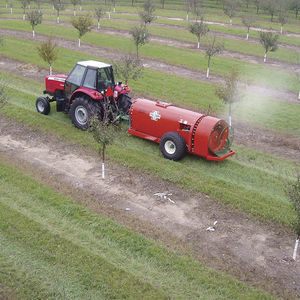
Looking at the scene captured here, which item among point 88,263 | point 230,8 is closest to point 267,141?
point 88,263

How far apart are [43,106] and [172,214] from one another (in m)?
8.95

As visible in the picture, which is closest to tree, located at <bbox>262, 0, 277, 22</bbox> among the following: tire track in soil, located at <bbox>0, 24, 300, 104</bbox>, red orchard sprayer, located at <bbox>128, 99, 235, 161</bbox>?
tire track in soil, located at <bbox>0, 24, 300, 104</bbox>

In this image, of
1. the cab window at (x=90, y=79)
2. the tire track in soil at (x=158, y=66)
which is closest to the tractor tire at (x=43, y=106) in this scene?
the cab window at (x=90, y=79)

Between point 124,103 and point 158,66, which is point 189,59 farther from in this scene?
point 124,103

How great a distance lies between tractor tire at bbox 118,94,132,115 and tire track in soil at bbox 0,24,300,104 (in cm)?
937

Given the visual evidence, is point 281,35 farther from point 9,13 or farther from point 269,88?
point 9,13

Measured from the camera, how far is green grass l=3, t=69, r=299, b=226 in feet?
37.8

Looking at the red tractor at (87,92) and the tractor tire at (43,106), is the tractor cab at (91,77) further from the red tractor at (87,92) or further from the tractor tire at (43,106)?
the tractor tire at (43,106)

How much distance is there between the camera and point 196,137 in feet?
43.7

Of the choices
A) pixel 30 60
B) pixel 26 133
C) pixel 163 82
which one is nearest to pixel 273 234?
pixel 26 133

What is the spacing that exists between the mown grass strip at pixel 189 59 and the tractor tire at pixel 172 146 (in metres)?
14.4

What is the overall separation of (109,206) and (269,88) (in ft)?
56.7

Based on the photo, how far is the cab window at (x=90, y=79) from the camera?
15148 mm

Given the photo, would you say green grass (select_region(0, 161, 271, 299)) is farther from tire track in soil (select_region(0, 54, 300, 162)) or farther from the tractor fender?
tire track in soil (select_region(0, 54, 300, 162))
